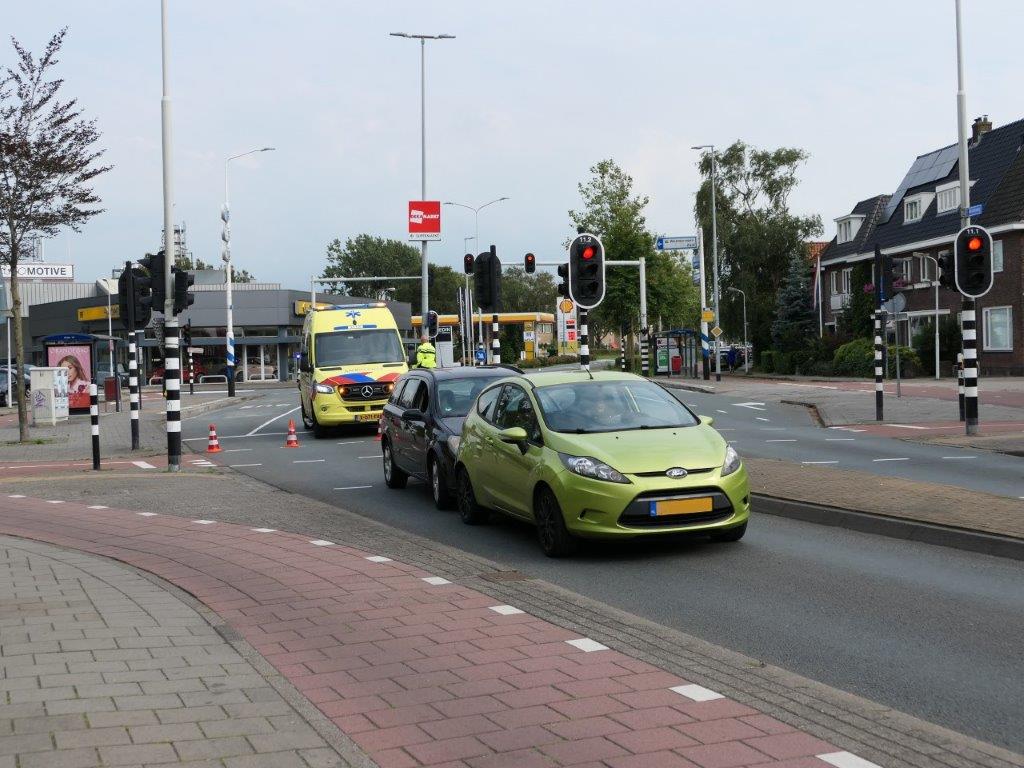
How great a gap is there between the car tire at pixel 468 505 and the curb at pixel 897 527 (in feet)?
9.17

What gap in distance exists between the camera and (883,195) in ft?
206

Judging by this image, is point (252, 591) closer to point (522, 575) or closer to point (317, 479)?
point (522, 575)

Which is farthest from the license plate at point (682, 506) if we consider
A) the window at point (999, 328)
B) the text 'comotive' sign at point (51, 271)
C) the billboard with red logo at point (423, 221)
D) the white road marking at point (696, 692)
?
the text 'comotive' sign at point (51, 271)

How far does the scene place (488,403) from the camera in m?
11.6

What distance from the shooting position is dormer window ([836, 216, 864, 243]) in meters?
62.7

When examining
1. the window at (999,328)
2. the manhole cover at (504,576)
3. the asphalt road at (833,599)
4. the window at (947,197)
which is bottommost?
the asphalt road at (833,599)

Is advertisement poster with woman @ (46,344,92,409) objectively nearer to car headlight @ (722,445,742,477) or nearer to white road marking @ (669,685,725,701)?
car headlight @ (722,445,742,477)

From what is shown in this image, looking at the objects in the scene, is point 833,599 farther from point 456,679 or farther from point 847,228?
A: point 847,228

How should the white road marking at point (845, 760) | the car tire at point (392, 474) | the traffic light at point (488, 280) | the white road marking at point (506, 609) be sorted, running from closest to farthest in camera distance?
1. the white road marking at point (845, 760)
2. the white road marking at point (506, 609)
3. the car tire at point (392, 474)
4. the traffic light at point (488, 280)

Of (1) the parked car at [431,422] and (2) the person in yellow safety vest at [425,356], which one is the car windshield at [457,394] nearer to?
(1) the parked car at [431,422]

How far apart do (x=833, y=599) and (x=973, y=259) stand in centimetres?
1450

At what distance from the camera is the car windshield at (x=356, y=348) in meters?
24.6

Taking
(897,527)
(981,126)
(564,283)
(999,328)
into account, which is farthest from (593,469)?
(981,126)

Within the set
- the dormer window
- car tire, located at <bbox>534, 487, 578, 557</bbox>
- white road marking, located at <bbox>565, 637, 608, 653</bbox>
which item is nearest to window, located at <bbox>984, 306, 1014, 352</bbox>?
the dormer window
